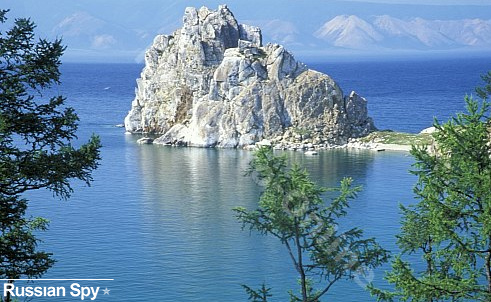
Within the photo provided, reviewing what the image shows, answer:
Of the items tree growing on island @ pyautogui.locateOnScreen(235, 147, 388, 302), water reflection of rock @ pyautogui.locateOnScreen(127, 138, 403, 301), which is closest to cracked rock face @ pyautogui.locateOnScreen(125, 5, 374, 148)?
water reflection of rock @ pyautogui.locateOnScreen(127, 138, 403, 301)

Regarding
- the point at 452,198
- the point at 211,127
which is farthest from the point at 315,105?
the point at 452,198

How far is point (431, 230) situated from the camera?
18.6 meters

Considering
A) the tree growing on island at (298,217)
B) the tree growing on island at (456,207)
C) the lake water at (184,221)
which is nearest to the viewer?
the tree growing on island at (456,207)

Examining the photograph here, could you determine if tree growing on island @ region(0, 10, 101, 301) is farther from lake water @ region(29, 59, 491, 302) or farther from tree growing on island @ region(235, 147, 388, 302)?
lake water @ region(29, 59, 491, 302)

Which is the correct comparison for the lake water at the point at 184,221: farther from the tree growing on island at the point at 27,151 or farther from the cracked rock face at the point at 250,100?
the tree growing on island at the point at 27,151

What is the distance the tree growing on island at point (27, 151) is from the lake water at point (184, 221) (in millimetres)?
27150

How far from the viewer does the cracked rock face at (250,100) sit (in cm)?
10725

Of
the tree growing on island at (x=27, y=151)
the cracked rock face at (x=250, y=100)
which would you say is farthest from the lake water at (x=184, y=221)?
the tree growing on island at (x=27, y=151)

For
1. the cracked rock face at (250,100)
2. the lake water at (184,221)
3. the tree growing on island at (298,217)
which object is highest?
the cracked rock face at (250,100)

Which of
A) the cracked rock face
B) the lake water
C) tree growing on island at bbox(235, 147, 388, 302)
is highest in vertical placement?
the cracked rock face

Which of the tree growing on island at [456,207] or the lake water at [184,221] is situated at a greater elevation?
the tree growing on island at [456,207]

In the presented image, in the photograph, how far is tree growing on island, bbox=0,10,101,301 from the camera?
1633cm

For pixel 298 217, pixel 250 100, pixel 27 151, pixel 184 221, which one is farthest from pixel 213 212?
pixel 27 151

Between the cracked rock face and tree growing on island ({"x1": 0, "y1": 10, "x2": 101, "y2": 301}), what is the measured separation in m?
89.1
